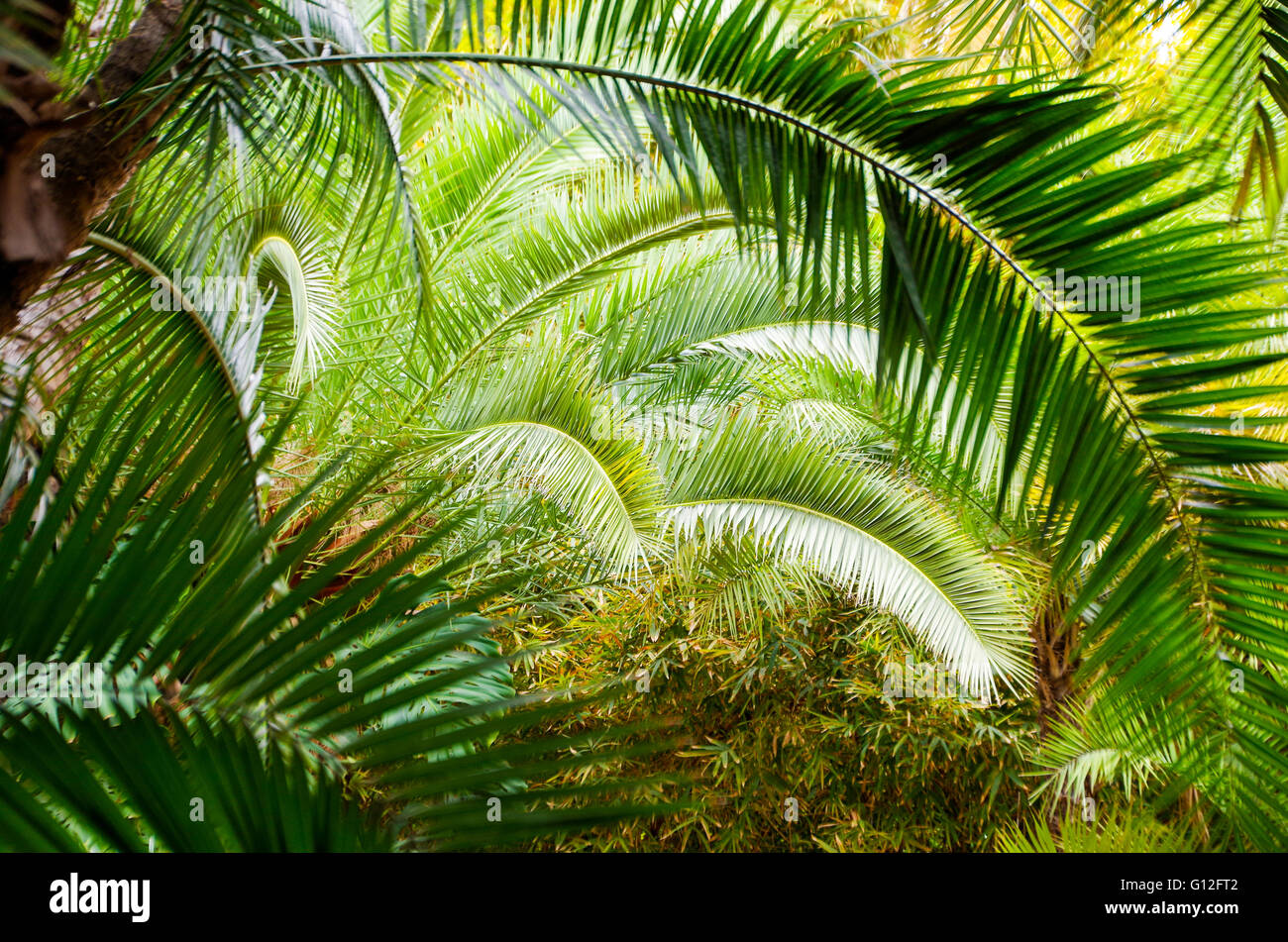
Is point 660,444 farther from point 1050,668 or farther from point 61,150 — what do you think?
point 1050,668

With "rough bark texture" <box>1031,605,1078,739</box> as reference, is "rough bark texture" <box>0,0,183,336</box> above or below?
above

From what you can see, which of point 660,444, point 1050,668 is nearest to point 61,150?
point 660,444

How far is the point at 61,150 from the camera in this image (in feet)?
3.84

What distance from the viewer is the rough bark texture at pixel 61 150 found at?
98cm

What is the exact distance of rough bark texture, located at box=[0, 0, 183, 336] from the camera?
0.98 metres

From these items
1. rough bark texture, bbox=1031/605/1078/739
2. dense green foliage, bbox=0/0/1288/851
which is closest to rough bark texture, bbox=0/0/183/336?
dense green foliage, bbox=0/0/1288/851

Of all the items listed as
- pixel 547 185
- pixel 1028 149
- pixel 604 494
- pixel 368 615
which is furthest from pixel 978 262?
pixel 547 185

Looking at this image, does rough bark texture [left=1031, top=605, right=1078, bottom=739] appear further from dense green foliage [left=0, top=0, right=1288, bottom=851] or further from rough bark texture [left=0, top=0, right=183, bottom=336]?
rough bark texture [left=0, top=0, right=183, bottom=336]

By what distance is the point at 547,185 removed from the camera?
393 cm

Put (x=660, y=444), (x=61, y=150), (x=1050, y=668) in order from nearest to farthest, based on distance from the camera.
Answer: (x=61, y=150) < (x=660, y=444) < (x=1050, y=668)

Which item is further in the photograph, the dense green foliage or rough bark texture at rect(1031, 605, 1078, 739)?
rough bark texture at rect(1031, 605, 1078, 739)

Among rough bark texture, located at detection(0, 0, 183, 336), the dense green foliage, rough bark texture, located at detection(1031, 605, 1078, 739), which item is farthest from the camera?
rough bark texture, located at detection(1031, 605, 1078, 739)

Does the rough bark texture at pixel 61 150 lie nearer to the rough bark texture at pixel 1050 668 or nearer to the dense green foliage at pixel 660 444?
the dense green foliage at pixel 660 444

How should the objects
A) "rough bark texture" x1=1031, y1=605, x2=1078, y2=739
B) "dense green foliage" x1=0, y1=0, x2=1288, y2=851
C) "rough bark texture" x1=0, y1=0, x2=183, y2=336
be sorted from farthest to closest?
"rough bark texture" x1=1031, y1=605, x2=1078, y2=739, "rough bark texture" x1=0, y1=0, x2=183, y2=336, "dense green foliage" x1=0, y1=0, x2=1288, y2=851
